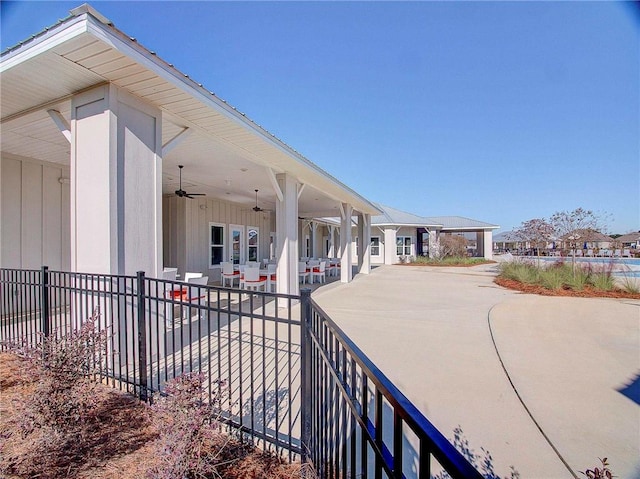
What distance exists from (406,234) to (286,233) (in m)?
19.2

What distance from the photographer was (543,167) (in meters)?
18.5

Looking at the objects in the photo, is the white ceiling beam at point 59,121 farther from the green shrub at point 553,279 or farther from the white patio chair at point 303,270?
the green shrub at point 553,279

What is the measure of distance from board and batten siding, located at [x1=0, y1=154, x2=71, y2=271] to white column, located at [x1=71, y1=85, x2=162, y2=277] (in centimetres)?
356

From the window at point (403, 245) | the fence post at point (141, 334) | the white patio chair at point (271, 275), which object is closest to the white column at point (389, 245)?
the window at point (403, 245)

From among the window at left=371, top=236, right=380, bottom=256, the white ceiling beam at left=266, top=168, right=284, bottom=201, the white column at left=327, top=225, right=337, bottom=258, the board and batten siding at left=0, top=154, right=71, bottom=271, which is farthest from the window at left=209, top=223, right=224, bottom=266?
the window at left=371, top=236, right=380, bottom=256

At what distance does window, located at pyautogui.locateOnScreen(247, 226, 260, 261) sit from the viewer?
553 inches

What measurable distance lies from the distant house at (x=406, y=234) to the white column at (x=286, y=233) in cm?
1490

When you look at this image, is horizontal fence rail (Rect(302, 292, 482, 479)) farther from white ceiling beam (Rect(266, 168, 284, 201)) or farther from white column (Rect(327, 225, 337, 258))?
white column (Rect(327, 225, 337, 258))

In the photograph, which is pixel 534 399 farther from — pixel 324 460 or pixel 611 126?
pixel 611 126

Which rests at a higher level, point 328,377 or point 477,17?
point 477,17

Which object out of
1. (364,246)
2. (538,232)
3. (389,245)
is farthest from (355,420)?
(389,245)

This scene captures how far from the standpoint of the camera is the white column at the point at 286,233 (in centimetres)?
724

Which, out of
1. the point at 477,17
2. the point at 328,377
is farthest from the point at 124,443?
the point at 477,17

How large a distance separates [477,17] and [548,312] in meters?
6.78
